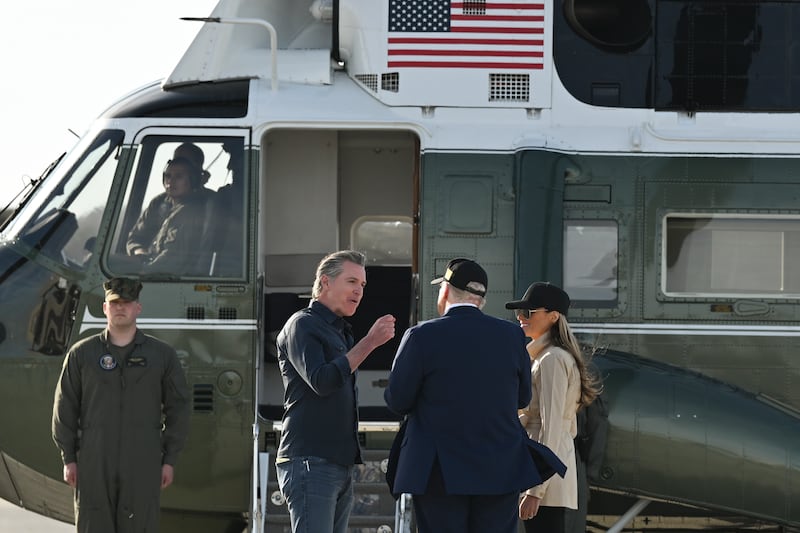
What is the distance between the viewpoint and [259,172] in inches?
288

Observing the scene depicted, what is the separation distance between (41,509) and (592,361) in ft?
11.2

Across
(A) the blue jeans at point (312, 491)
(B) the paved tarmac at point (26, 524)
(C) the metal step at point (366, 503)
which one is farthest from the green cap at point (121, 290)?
(B) the paved tarmac at point (26, 524)

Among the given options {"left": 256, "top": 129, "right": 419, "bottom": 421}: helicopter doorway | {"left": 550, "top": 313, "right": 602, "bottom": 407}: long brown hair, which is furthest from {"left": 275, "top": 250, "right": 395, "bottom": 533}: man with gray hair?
{"left": 256, "top": 129, "right": 419, "bottom": 421}: helicopter doorway

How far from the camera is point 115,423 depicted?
233 inches

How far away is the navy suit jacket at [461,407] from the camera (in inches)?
194

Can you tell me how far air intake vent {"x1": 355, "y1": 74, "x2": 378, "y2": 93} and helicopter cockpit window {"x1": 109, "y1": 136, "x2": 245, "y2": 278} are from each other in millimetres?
881

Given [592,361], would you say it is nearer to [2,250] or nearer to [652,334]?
[652,334]

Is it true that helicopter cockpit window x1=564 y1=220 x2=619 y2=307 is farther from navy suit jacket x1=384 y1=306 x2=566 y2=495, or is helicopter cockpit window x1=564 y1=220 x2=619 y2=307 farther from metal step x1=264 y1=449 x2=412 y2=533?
navy suit jacket x1=384 y1=306 x2=566 y2=495

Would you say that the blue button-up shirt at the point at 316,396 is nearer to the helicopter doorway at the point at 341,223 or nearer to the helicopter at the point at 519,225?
the helicopter at the point at 519,225

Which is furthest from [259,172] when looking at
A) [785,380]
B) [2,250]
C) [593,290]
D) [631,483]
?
[785,380]

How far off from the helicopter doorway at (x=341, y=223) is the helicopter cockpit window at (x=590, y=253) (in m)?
1.16

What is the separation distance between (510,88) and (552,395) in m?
2.45

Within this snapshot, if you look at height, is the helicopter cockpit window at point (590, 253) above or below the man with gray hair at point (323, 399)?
above

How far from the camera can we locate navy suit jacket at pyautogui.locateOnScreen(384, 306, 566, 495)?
4922mm
